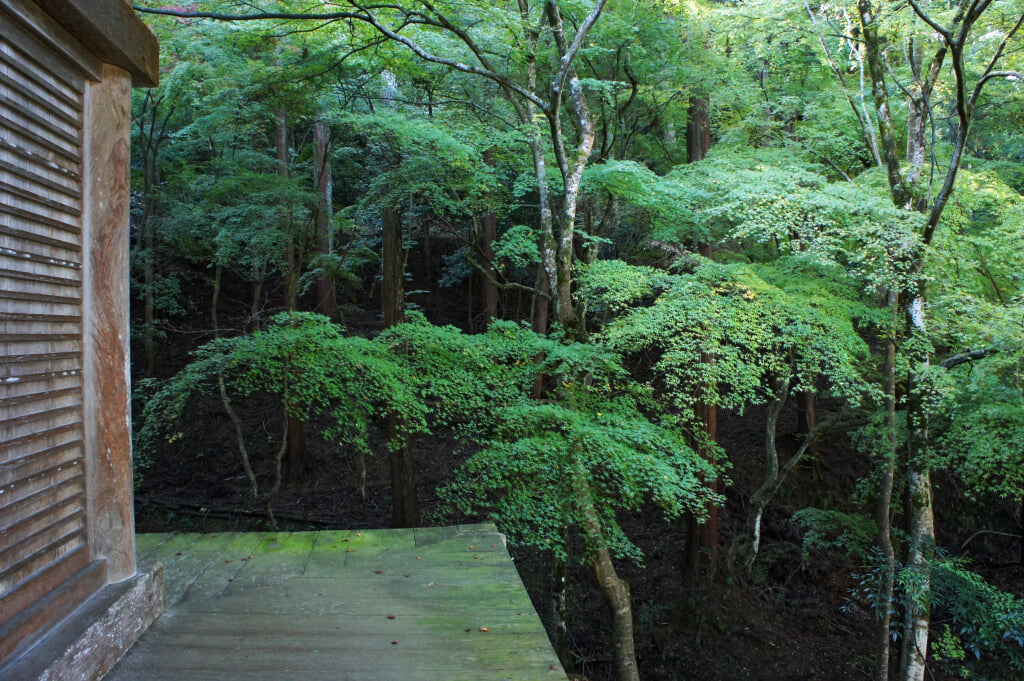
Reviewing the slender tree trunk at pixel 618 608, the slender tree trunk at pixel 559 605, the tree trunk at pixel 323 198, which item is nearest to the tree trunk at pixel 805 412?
the slender tree trunk at pixel 559 605

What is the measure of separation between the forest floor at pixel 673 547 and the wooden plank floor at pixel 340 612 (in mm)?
3600

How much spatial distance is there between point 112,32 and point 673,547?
9794 millimetres

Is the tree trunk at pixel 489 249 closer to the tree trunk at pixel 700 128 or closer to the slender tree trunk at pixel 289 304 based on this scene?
the slender tree trunk at pixel 289 304

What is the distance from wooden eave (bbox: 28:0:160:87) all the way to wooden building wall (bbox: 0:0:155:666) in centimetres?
2

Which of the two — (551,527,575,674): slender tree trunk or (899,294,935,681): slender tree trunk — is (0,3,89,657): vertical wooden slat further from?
(899,294,935,681): slender tree trunk

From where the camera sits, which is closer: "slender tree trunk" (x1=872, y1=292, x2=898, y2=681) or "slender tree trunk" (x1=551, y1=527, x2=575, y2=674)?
"slender tree trunk" (x1=551, y1=527, x2=575, y2=674)

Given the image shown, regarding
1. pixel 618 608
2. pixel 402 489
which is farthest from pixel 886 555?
pixel 402 489

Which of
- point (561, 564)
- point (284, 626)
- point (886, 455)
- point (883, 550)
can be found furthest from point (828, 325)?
point (284, 626)

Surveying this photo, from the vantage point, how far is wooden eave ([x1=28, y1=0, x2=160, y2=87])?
95.7 inches

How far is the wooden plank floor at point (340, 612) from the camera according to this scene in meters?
2.76

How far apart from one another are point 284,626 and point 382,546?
121 cm

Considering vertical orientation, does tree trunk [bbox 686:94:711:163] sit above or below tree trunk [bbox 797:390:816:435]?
above

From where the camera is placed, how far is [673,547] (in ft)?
34.0

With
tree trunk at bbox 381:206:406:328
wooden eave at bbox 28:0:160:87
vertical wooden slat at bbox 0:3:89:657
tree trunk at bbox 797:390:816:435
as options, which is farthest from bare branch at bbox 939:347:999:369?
vertical wooden slat at bbox 0:3:89:657
